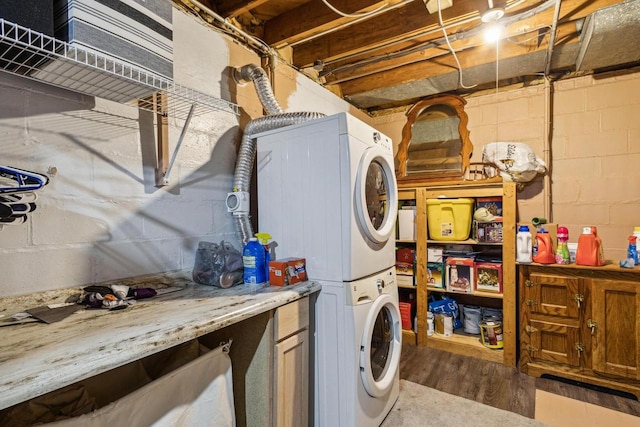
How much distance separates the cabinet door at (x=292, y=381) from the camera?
1319mm

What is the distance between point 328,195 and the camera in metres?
1.59

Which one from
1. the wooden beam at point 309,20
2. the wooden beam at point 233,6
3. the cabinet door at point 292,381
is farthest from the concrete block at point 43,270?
the wooden beam at point 309,20

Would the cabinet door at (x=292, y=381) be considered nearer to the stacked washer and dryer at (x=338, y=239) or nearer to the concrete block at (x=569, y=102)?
the stacked washer and dryer at (x=338, y=239)

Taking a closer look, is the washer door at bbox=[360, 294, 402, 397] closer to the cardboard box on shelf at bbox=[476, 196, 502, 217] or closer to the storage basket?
the storage basket

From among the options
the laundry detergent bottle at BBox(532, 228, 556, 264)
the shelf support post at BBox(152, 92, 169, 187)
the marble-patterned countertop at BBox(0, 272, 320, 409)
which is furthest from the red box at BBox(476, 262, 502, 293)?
the shelf support post at BBox(152, 92, 169, 187)

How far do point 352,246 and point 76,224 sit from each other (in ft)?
3.89

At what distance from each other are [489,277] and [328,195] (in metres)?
1.89

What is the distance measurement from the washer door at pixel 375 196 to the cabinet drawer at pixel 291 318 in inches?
19.3

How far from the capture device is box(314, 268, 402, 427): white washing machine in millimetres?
1518

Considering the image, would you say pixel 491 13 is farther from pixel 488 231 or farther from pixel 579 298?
pixel 579 298

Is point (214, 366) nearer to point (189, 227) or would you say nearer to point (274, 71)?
point (189, 227)

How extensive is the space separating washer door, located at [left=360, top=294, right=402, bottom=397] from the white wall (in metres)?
1.00

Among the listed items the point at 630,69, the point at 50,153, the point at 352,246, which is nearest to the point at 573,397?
the point at 352,246

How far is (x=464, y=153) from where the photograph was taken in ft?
9.62
